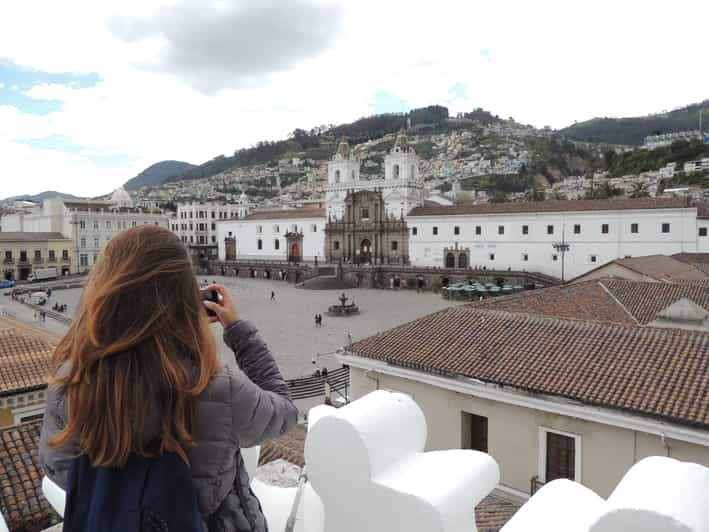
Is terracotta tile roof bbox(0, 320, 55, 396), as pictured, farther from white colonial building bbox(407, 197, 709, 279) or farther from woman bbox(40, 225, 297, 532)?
white colonial building bbox(407, 197, 709, 279)

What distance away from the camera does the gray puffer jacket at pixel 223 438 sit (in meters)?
1.45

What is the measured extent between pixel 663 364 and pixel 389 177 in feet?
159

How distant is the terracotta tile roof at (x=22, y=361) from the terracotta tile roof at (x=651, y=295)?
1413 centimetres

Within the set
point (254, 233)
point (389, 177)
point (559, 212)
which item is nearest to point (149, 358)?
point (559, 212)

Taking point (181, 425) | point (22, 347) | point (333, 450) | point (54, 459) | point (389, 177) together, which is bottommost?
point (22, 347)

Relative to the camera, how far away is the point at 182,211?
7469 centimetres

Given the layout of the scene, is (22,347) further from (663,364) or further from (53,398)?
(663,364)

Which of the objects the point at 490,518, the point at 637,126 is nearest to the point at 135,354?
the point at 490,518

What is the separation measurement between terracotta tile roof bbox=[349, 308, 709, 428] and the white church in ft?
106

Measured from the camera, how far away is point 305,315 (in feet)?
110

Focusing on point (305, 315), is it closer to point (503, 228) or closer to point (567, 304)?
point (567, 304)

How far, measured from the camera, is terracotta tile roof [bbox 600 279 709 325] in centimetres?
1448

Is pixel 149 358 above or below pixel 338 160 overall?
below

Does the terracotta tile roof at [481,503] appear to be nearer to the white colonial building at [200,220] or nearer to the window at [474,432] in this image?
the window at [474,432]
